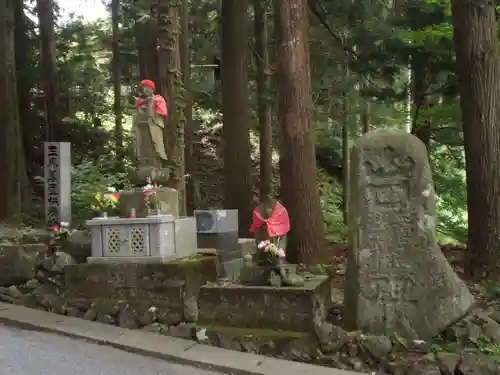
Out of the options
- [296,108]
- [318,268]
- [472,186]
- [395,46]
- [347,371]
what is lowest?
[347,371]

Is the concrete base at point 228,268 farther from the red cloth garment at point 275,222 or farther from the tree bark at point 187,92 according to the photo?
the tree bark at point 187,92

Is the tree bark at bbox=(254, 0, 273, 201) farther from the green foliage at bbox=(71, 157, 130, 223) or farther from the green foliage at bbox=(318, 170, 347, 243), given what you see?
the green foliage at bbox=(71, 157, 130, 223)

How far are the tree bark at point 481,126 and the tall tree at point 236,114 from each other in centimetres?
588

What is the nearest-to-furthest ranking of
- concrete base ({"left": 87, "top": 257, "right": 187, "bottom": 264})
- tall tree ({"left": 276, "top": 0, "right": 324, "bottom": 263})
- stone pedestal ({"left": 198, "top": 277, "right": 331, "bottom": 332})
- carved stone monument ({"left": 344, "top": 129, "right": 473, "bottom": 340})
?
carved stone monument ({"left": 344, "top": 129, "right": 473, "bottom": 340}) → stone pedestal ({"left": 198, "top": 277, "right": 331, "bottom": 332}) → concrete base ({"left": 87, "top": 257, "right": 187, "bottom": 264}) → tall tree ({"left": 276, "top": 0, "right": 324, "bottom": 263})

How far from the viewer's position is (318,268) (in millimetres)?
8453

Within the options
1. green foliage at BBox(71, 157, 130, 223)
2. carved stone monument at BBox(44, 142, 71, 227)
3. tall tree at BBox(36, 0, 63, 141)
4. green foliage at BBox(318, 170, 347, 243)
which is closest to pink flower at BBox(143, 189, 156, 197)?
carved stone monument at BBox(44, 142, 71, 227)

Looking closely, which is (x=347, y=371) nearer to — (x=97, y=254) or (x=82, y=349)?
(x=82, y=349)

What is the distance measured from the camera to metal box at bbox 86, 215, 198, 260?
7.45m

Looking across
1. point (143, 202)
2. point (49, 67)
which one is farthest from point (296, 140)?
point (49, 67)

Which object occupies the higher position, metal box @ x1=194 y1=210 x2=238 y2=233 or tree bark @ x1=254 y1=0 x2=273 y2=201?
tree bark @ x1=254 y1=0 x2=273 y2=201

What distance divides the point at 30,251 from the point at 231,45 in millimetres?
6726

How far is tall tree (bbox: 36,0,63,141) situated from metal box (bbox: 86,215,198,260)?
9.70 meters

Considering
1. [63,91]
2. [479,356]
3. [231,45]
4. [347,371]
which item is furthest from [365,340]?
[63,91]

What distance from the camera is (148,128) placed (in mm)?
8328
